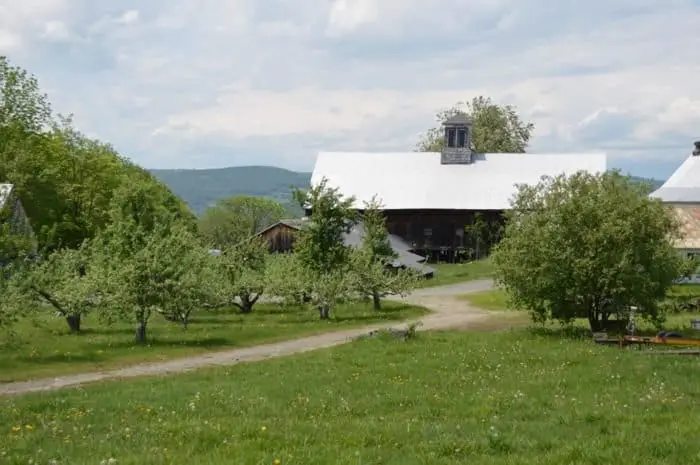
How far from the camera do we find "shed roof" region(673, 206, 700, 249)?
58.1 meters

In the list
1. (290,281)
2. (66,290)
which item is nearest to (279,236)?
(290,281)

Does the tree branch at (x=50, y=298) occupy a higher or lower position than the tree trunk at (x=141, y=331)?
higher

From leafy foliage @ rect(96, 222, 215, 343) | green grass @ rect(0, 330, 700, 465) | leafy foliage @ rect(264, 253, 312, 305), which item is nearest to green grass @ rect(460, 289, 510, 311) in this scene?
leafy foliage @ rect(264, 253, 312, 305)

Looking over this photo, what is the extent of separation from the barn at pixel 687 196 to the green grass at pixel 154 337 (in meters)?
26.5

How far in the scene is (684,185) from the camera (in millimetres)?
69438

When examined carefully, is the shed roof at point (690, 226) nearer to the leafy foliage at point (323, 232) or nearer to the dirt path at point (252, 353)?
the dirt path at point (252, 353)

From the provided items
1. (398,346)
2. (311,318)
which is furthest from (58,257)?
(398,346)

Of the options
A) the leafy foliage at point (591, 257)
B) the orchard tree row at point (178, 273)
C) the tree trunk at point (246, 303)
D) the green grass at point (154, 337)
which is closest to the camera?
the green grass at point (154, 337)

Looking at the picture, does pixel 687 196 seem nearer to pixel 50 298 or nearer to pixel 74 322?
pixel 74 322

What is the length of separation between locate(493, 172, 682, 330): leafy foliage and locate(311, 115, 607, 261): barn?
1864 inches

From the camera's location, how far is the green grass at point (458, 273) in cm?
6081

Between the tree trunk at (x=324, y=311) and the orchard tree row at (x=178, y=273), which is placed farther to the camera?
the tree trunk at (x=324, y=311)

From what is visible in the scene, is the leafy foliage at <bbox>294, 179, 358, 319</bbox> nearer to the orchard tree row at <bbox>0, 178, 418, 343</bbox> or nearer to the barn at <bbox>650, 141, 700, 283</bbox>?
the orchard tree row at <bbox>0, 178, 418, 343</bbox>

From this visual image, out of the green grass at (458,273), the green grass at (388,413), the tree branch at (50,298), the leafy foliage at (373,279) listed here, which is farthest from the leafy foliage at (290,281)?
the green grass at (458,273)
